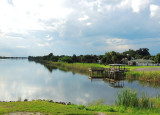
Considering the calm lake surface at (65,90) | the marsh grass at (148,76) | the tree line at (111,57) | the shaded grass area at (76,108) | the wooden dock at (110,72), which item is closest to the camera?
the shaded grass area at (76,108)

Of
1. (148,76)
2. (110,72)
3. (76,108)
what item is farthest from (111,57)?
(76,108)

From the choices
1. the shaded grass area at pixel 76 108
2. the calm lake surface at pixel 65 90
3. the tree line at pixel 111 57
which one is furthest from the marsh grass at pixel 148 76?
the tree line at pixel 111 57

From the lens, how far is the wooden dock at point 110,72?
36088 mm

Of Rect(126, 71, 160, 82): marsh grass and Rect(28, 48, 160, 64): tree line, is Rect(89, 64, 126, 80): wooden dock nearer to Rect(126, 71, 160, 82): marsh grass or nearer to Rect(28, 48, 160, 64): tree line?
Rect(126, 71, 160, 82): marsh grass

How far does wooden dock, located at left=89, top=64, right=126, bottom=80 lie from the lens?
36088 millimetres

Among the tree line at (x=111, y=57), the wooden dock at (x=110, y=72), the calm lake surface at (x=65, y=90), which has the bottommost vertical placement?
the calm lake surface at (x=65, y=90)

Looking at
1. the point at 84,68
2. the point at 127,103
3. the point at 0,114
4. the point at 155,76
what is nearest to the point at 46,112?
the point at 0,114

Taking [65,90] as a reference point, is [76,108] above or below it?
above

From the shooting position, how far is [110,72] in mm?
38094

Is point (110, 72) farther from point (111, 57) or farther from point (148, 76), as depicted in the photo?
point (111, 57)

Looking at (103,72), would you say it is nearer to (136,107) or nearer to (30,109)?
(136,107)

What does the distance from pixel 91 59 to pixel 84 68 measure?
41535 mm

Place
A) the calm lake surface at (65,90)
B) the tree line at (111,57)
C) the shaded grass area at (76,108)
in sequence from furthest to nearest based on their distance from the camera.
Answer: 1. the tree line at (111,57)
2. the calm lake surface at (65,90)
3. the shaded grass area at (76,108)

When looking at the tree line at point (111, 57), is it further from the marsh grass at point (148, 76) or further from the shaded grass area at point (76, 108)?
the shaded grass area at point (76, 108)
